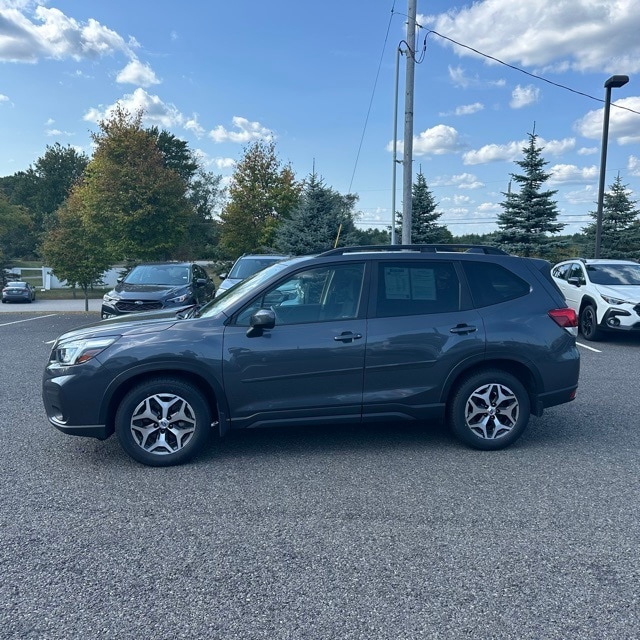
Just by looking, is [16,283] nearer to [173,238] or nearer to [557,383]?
[173,238]

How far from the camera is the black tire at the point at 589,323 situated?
35.3ft

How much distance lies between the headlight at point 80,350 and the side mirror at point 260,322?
1.08 m

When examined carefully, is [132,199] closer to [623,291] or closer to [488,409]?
[623,291]

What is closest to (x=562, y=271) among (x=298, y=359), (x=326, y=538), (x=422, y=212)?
(x=298, y=359)

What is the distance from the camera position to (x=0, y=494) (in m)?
3.93

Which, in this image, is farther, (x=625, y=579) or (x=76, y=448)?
(x=76, y=448)

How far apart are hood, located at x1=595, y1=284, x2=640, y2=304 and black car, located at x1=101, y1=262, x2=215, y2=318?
27.6 ft

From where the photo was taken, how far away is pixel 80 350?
4375mm

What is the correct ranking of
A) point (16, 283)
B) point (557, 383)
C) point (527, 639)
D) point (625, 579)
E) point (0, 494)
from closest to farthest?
point (527, 639) < point (625, 579) < point (0, 494) < point (557, 383) < point (16, 283)

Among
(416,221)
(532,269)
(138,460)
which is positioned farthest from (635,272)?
(416,221)

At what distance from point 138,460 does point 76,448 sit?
85 centimetres

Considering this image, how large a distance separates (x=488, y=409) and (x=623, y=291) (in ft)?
24.1

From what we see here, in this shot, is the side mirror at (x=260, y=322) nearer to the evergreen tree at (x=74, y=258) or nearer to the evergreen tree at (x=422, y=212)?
the evergreen tree at (x=74, y=258)

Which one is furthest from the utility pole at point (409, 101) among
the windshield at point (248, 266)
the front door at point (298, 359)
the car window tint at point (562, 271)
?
the front door at point (298, 359)
